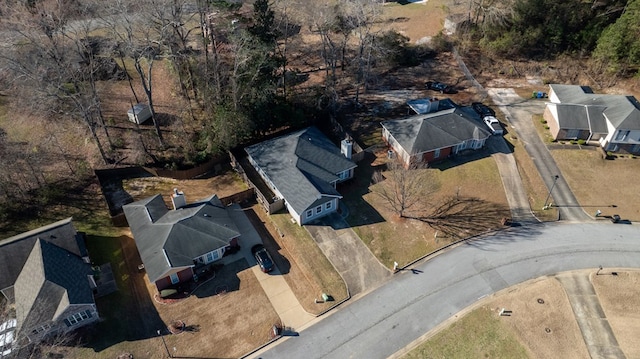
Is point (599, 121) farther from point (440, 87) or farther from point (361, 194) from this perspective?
point (361, 194)

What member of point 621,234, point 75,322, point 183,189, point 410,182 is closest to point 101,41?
point 183,189

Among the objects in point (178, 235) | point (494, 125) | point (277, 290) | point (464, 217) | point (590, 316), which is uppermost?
point (178, 235)

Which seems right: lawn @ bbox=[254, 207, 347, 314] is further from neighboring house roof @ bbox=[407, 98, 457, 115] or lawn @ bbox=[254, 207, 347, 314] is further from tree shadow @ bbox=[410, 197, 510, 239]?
neighboring house roof @ bbox=[407, 98, 457, 115]

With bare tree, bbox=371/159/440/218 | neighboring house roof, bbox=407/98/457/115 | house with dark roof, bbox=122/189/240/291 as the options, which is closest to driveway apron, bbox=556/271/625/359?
bare tree, bbox=371/159/440/218

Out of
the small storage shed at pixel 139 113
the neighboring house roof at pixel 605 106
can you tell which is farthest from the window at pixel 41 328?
the neighboring house roof at pixel 605 106

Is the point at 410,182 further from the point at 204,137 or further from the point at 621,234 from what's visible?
the point at 204,137

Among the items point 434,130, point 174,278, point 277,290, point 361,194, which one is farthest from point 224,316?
point 434,130
